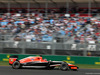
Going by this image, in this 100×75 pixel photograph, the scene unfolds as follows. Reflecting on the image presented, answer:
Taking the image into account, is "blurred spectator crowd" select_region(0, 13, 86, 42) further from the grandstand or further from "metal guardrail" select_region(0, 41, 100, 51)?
"metal guardrail" select_region(0, 41, 100, 51)

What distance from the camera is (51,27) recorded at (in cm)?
1789

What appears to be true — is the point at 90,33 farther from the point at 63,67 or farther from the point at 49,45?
the point at 63,67

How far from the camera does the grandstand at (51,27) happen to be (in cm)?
1395

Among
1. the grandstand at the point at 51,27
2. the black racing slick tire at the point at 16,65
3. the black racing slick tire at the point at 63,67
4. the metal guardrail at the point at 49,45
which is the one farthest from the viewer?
the grandstand at the point at 51,27

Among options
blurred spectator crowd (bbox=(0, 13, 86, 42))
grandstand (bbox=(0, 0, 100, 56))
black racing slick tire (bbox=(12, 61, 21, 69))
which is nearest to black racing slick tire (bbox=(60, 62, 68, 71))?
black racing slick tire (bbox=(12, 61, 21, 69))

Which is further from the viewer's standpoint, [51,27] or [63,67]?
[51,27]

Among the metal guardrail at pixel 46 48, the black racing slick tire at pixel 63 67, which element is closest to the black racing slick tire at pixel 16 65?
the black racing slick tire at pixel 63 67

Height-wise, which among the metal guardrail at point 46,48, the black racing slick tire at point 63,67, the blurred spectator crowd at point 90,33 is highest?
the blurred spectator crowd at point 90,33

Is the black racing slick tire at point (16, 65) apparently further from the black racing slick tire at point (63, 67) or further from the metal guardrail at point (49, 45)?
the metal guardrail at point (49, 45)

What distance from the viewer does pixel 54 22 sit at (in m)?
18.7

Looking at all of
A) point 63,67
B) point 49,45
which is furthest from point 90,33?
point 63,67

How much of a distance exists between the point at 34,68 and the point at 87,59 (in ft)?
12.7

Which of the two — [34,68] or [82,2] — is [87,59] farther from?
[82,2]

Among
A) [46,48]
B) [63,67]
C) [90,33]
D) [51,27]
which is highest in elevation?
[51,27]
